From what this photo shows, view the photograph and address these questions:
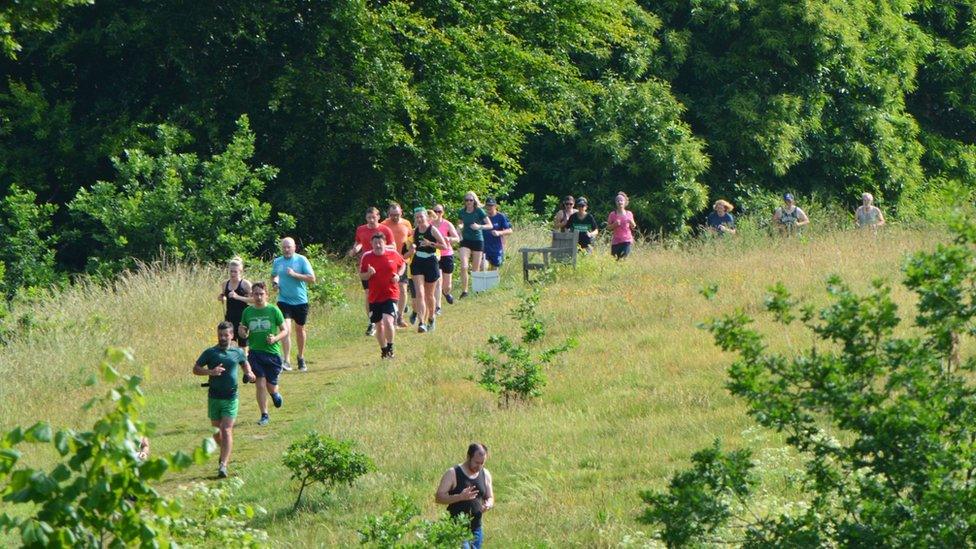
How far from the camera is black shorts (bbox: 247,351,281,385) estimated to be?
15664mm

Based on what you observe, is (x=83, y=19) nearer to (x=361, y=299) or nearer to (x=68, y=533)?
(x=361, y=299)

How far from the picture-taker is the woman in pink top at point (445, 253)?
21703 mm

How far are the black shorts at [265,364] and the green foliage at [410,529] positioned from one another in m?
5.13

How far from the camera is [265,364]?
15.7 m

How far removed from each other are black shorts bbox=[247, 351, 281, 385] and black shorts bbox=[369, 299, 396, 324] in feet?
9.57

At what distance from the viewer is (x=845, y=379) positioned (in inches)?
324

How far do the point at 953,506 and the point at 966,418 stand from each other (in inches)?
25.1

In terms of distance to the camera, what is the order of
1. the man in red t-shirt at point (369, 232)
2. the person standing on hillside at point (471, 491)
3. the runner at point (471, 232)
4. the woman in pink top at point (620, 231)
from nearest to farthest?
the person standing on hillside at point (471, 491), the man in red t-shirt at point (369, 232), the runner at point (471, 232), the woman in pink top at point (620, 231)

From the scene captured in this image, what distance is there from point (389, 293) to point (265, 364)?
3091mm

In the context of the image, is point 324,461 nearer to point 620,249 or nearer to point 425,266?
point 425,266

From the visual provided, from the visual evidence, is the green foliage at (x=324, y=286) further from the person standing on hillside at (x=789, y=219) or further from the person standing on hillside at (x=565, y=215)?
the person standing on hillside at (x=789, y=219)

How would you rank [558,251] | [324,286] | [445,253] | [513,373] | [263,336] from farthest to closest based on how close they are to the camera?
[558,251] → [324,286] → [445,253] → [513,373] → [263,336]

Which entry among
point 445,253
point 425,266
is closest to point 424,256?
point 425,266

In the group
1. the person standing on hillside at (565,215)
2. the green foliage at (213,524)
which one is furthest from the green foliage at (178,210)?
the green foliage at (213,524)
